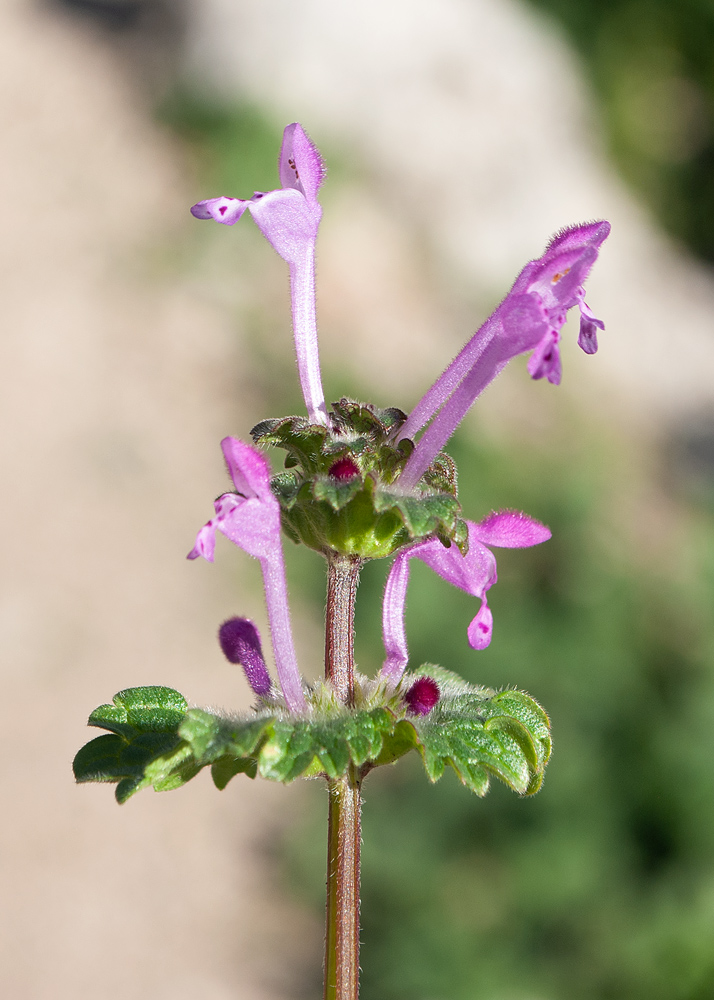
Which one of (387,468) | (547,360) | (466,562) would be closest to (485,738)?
(466,562)

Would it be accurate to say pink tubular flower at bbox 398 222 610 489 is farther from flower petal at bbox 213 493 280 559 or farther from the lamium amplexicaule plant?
flower petal at bbox 213 493 280 559

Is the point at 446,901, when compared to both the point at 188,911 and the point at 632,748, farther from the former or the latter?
the point at 188,911

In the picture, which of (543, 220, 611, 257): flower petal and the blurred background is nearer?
(543, 220, 611, 257): flower petal

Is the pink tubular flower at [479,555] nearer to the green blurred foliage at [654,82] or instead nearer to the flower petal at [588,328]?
the flower petal at [588,328]

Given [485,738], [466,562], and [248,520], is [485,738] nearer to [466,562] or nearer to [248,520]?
[466,562]

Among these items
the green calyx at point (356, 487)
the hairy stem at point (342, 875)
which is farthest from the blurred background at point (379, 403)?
the green calyx at point (356, 487)

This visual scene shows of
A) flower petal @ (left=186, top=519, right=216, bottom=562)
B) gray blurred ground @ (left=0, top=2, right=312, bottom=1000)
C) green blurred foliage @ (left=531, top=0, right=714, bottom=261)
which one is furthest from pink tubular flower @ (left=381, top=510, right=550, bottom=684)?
green blurred foliage @ (left=531, top=0, right=714, bottom=261)

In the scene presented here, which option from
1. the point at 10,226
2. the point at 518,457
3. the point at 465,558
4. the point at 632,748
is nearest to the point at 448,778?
the point at 632,748
